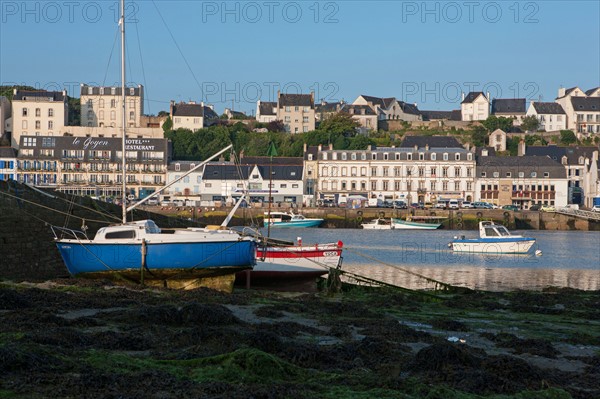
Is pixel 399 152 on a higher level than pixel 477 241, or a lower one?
higher

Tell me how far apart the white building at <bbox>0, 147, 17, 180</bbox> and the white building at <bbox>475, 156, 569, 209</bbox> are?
5094cm

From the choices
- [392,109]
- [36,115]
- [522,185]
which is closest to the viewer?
[522,185]

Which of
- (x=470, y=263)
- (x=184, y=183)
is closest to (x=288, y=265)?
(x=470, y=263)

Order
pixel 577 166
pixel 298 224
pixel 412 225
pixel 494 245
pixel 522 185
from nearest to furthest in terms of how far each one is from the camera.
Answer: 1. pixel 494 245
2. pixel 412 225
3. pixel 298 224
4. pixel 522 185
5. pixel 577 166

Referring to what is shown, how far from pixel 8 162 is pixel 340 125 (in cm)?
4256

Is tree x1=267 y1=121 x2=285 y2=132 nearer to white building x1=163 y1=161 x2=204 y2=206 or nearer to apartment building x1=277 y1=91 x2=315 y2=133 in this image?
apartment building x1=277 y1=91 x2=315 y2=133

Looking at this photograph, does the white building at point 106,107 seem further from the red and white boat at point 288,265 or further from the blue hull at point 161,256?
the blue hull at point 161,256

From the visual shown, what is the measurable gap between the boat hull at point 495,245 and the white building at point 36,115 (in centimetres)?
7361

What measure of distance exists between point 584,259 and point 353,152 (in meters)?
55.5

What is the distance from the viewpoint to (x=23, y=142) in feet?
337

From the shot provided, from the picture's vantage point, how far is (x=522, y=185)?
341ft

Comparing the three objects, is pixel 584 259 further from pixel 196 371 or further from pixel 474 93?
pixel 474 93

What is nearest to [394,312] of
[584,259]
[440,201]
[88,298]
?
[88,298]

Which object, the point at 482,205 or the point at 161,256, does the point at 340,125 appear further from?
the point at 161,256
